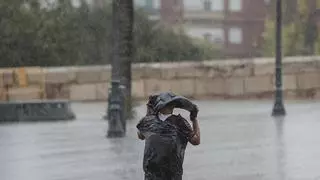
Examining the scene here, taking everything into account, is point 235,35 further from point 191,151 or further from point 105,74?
point 191,151

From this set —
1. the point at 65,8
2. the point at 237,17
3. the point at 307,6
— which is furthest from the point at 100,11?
the point at 237,17

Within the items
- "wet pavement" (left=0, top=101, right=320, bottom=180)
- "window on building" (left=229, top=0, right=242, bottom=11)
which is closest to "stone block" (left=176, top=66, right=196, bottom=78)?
"wet pavement" (left=0, top=101, right=320, bottom=180)

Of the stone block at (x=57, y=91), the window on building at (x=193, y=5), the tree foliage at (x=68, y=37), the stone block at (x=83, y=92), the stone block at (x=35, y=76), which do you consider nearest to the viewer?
the stone block at (x=35, y=76)

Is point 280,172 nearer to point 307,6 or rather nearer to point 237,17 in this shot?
Result: point 307,6

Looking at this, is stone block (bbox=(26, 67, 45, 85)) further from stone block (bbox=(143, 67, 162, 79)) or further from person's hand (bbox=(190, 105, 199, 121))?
person's hand (bbox=(190, 105, 199, 121))

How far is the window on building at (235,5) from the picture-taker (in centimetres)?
7306

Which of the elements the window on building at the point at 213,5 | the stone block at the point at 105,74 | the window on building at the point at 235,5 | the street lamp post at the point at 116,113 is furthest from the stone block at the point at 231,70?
the window on building at the point at 235,5

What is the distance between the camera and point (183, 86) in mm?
28656

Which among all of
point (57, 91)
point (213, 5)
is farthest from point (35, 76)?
point (213, 5)

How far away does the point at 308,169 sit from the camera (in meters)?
12.2

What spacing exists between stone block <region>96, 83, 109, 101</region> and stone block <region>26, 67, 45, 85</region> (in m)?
1.96

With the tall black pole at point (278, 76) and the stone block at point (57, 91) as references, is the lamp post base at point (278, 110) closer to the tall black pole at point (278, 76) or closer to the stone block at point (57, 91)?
the tall black pole at point (278, 76)

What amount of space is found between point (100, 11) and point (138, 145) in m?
21.1

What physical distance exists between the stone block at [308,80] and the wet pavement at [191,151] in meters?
6.49
